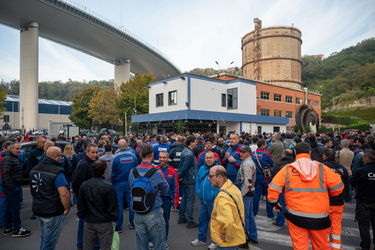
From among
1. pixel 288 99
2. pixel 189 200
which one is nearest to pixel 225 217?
pixel 189 200

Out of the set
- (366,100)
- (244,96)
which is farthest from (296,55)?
(244,96)

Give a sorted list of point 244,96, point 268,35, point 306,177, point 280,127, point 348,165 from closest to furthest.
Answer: point 306,177
point 348,165
point 244,96
point 280,127
point 268,35

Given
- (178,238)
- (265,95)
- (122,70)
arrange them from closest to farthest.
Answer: (178,238) → (265,95) → (122,70)

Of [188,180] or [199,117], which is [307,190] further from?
[199,117]

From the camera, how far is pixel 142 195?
346cm

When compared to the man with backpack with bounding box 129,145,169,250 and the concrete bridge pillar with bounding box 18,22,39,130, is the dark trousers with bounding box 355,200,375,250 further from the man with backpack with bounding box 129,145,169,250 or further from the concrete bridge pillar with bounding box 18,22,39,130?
the concrete bridge pillar with bounding box 18,22,39,130

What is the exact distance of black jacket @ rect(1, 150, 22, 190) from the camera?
5180 mm

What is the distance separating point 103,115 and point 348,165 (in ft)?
135

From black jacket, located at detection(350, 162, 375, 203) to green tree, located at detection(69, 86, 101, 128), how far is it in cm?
5500

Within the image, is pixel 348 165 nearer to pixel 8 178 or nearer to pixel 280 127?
pixel 8 178

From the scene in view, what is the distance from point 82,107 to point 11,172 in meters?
53.2

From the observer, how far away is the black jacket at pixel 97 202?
11.5 ft

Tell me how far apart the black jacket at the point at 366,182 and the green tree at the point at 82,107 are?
55.0 meters

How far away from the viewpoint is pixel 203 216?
489 cm
